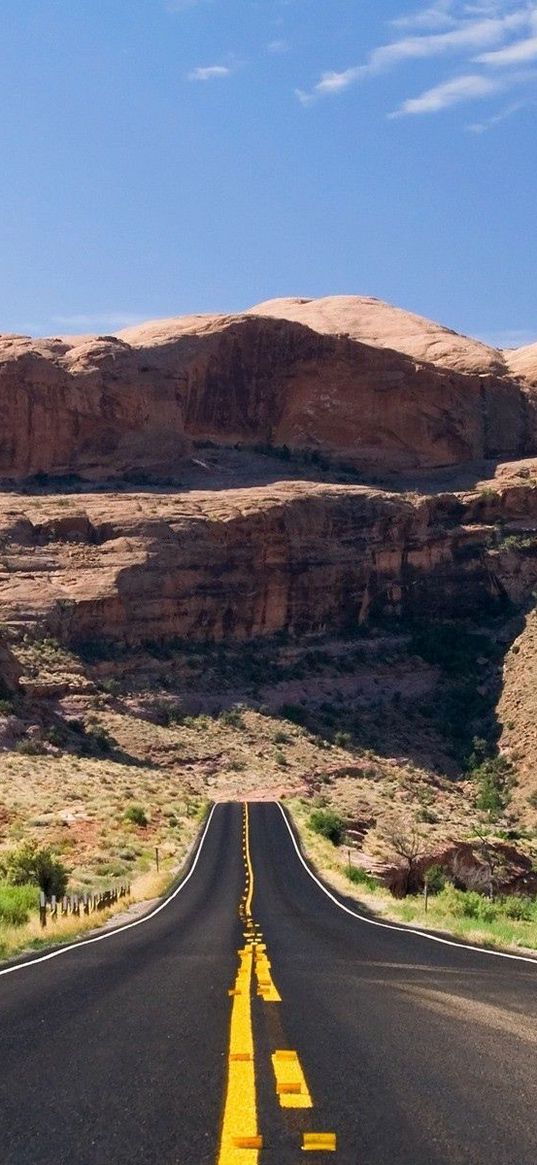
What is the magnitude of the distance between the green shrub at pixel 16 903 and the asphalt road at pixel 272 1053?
191 inches

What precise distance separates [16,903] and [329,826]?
2467cm

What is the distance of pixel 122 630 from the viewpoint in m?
65.6

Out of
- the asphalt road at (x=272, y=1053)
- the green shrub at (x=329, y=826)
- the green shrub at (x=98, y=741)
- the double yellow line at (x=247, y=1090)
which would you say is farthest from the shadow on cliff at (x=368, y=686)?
the double yellow line at (x=247, y=1090)

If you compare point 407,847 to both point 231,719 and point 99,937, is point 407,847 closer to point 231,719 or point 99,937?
point 231,719

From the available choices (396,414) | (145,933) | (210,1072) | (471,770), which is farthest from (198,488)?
(210,1072)

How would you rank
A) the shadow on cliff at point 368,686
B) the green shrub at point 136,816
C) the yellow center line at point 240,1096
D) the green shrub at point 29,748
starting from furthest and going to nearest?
the shadow on cliff at point 368,686 → the green shrub at point 29,748 → the green shrub at point 136,816 → the yellow center line at point 240,1096

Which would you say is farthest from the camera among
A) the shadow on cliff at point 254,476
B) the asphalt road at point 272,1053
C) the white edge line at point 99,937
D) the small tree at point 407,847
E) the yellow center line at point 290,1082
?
the shadow on cliff at point 254,476

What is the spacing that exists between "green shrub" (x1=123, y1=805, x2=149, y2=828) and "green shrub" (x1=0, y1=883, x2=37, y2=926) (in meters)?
18.2

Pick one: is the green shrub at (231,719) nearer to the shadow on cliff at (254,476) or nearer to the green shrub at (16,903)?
the shadow on cliff at (254,476)

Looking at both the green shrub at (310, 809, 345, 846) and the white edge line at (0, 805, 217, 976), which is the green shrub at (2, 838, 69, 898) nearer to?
the white edge line at (0, 805, 217, 976)

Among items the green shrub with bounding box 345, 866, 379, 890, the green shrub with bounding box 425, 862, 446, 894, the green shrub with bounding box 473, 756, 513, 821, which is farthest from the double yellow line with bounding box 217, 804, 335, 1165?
the green shrub with bounding box 473, 756, 513, 821

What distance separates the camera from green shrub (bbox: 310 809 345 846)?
42562 mm

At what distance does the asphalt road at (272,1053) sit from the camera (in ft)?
16.8

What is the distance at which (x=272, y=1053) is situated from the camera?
6.93m
